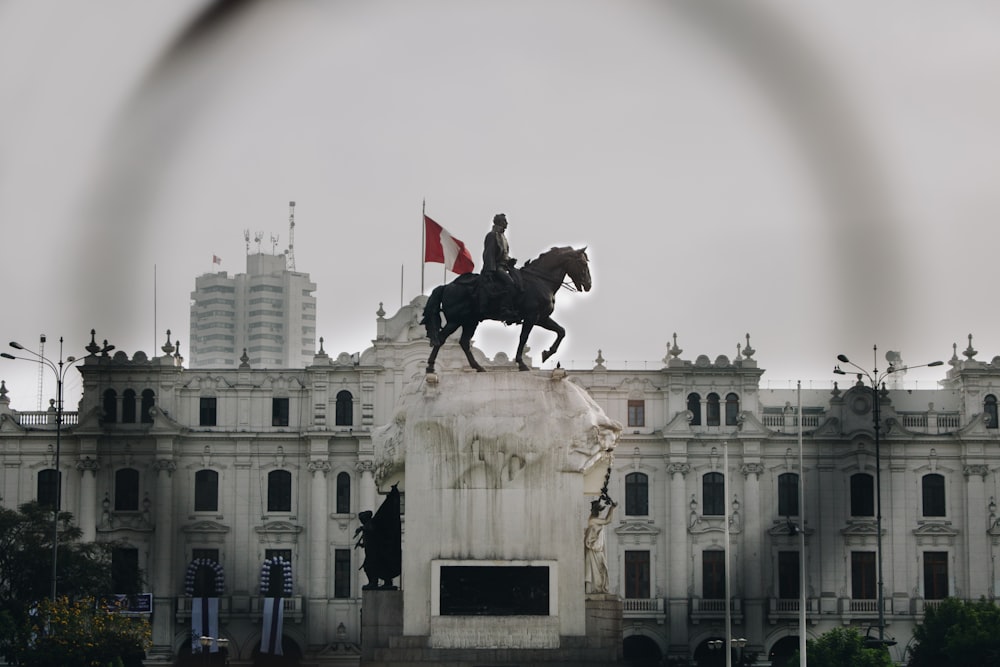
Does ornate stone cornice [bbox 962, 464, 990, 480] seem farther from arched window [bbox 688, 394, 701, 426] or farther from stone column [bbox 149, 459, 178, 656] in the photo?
stone column [bbox 149, 459, 178, 656]

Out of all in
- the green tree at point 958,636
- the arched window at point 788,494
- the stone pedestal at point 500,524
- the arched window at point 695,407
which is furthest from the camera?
the arched window at point 788,494

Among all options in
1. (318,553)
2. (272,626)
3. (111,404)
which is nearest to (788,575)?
(318,553)

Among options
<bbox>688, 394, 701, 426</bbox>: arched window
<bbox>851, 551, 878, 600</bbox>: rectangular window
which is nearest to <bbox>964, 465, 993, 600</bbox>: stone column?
<bbox>851, 551, 878, 600</bbox>: rectangular window

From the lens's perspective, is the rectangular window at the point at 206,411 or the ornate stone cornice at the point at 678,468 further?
the rectangular window at the point at 206,411

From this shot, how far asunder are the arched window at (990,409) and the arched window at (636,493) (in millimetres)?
15797

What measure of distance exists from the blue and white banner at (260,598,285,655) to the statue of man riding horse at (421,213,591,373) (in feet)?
154

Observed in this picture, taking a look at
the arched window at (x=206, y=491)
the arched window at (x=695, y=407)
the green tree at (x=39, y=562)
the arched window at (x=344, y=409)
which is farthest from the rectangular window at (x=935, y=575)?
the green tree at (x=39, y=562)

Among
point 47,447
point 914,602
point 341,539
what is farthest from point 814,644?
point 47,447

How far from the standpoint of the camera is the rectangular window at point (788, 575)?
310ft

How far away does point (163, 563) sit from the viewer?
307 ft

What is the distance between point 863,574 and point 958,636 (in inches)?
692

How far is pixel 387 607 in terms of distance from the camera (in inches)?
1789

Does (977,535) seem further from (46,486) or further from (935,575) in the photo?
(46,486)

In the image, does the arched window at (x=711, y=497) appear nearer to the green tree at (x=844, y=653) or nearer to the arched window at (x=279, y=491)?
the arched window at (x=279, y=491)
